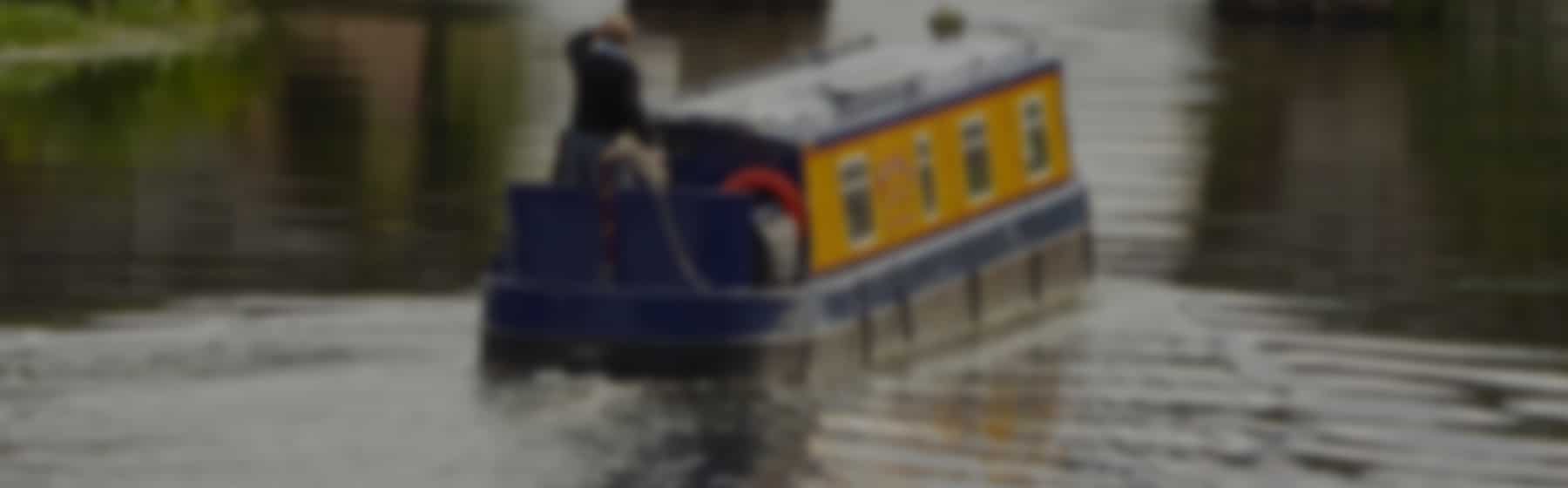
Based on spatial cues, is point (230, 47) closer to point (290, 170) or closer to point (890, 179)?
point (290, 170)

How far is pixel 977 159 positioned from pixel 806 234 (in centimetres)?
350

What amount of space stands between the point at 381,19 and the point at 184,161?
93.1 feet

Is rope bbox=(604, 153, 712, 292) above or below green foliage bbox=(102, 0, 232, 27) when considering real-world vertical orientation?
above

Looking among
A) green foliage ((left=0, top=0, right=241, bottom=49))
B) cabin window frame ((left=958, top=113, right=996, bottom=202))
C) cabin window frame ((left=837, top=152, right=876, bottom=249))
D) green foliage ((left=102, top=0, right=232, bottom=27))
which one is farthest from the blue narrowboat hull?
green foliage ((left=102, top=0, right=232, bottom=27))

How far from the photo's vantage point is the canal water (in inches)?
802

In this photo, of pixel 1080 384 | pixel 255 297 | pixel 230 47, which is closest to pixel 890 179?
pixel 1080 384

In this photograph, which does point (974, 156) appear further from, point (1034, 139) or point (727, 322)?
point (727, 322)

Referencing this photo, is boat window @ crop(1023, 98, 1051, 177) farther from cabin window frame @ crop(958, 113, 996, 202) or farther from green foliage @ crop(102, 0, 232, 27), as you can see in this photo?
green foliage @ crop(102, 0, 232, 27)

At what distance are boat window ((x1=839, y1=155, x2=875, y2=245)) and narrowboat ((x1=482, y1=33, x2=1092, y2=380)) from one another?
2 cm

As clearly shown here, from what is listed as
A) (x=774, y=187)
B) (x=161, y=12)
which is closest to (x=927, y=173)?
(x=774, y=187)

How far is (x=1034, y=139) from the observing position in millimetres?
27906

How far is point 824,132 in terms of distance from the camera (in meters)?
24.0

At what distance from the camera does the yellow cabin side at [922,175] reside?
23.9 metres

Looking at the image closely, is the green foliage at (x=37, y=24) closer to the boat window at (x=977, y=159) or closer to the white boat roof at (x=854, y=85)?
the white boat roof at (x=854, y=85)
